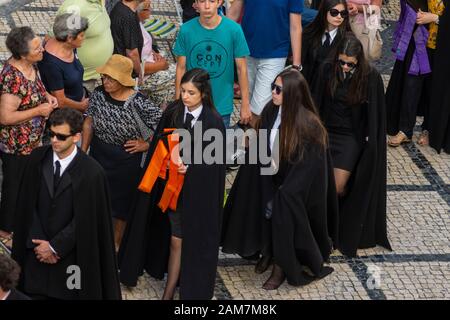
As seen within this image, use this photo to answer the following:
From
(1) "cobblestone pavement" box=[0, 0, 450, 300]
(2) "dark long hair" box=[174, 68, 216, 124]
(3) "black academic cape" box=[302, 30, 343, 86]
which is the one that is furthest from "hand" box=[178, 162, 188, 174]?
(3) "black academic cape" box=[302, 30, 343, 86]

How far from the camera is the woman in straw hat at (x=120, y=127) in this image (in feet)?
28.5

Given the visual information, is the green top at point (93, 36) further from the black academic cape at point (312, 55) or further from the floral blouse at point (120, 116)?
the black academic cape at point (312, 55)

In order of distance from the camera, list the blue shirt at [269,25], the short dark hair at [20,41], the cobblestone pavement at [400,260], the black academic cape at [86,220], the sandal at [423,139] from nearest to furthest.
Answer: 1. the black academic cape at [86,220]
2. the short dark hair at [20,41]
3. the cobblestone pavement at [400,260]
4. the blue shirt at [269,25]
5. the sandal at [423,139]

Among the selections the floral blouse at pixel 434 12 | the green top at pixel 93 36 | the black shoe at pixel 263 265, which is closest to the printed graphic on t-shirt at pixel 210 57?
the green top at pixel 93 36

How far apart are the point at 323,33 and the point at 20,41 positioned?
2.97 m

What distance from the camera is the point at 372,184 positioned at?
9500 mm

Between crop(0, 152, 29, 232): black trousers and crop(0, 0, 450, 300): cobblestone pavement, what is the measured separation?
1.34 metres

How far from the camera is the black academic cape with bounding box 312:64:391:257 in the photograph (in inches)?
369

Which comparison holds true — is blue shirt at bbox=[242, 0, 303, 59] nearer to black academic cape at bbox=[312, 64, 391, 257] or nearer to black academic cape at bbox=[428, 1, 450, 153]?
black academic cape at bbox=[312, 64, 391, 257]

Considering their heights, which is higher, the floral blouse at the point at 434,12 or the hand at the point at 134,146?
the floral blouse at the point at 434,12

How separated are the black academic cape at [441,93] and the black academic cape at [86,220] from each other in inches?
196

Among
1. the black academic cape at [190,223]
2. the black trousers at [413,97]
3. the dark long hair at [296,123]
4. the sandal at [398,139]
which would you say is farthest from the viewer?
the sandal at [398,139]

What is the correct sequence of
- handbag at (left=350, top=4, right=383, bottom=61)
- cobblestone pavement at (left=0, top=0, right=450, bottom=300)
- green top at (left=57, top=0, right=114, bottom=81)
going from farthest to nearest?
handbag at (left=350, top=4, right=383, bottom=61) < green top at (left=57, top=0, right=114, bottom=81) < cobblestone pavement at (left=0, top=0, right=450, bottom=300)

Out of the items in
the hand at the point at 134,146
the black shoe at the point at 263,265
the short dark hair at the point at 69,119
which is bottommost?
the black shoe at the point at 263,265
